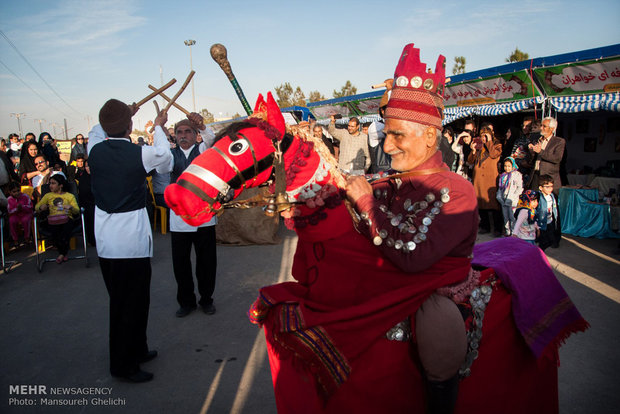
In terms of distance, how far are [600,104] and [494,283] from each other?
24.8 feet

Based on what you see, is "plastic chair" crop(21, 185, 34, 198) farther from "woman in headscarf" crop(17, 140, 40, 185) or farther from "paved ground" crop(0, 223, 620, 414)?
"paved ground" crop(0, 223, 620, 414)

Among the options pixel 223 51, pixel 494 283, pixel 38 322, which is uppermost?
pixel 223 51

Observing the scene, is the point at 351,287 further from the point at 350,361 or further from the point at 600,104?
the point at 600,104

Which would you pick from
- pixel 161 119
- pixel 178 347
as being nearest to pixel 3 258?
pixel 178 347

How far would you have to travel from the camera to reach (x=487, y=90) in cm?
971

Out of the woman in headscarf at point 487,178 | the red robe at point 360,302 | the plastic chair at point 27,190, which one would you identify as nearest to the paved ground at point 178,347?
the red robe at point 360,302

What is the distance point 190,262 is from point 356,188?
10.5 ft

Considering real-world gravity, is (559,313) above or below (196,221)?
below

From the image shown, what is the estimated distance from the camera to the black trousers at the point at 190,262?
4207 millimetres

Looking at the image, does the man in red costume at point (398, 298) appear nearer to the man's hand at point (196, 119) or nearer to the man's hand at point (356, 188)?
the man's hand at point (356, 188)

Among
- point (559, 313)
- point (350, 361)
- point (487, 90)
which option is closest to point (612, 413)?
point (559, 313)

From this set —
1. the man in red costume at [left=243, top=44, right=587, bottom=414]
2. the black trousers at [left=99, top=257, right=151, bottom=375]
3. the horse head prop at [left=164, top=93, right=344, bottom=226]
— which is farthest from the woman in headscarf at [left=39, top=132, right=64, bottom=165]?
the man in red costume at [left=243, top=44, right=587, bottom=414]

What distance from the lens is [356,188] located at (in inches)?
66.4

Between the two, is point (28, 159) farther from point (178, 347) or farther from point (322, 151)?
point (322, 151)
